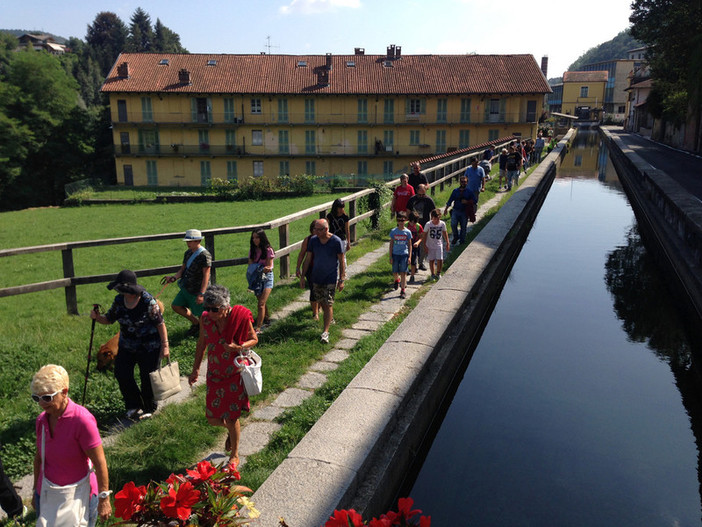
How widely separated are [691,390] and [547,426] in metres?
2.51

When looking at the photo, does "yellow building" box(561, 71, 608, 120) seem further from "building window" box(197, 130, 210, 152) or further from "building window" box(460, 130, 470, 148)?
"building window" box(197, 130, 210, 152)

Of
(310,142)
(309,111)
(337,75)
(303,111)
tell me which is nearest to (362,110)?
(337,75)

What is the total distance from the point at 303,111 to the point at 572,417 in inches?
1793

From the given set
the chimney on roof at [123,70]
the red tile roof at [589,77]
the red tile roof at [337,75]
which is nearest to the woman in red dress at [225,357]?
the red tile roof at [337,75]

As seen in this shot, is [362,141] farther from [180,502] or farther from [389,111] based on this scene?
[180,502]

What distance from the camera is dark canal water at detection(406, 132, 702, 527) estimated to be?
5.06 meters

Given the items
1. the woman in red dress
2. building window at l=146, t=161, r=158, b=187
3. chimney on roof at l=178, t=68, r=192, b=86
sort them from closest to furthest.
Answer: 1. the woman in red dress
2. chimney on roof at l=178, t=68, r=192, b=86
3. building window at l=146, t=161, r=158, b=187

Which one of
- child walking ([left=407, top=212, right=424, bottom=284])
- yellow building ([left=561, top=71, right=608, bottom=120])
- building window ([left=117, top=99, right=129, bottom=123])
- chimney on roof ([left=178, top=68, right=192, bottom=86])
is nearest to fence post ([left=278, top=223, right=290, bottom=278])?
child walking ([left=407, top=212, right=424, bottom=284])

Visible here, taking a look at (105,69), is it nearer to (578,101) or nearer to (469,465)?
(578,101)

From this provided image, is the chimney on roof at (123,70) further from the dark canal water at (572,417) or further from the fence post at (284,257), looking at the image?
the dark canal water at (572,417)

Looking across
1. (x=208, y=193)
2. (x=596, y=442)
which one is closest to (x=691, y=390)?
(x=596, y=442)

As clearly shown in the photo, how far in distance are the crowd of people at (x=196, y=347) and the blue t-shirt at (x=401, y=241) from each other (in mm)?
15

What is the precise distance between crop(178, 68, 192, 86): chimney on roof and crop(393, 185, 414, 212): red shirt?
Result: 42128 mm

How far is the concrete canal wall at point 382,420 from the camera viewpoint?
12.8ft
